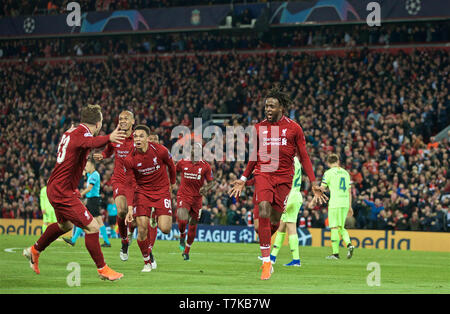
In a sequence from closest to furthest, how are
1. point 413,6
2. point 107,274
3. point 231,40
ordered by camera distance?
point 107,274 < point 413,6 < point 231,40

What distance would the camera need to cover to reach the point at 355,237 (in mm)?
25969

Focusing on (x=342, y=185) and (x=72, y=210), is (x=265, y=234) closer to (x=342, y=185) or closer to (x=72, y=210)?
(x=72, y=210)

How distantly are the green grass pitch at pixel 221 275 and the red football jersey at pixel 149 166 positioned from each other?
62.0 inches

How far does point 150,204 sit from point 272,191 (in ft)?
8.88

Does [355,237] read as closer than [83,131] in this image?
No

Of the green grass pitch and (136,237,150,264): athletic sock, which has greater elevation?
(136,237,150,264): athletic sock

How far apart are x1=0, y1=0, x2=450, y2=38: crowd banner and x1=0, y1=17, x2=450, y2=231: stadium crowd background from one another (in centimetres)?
173

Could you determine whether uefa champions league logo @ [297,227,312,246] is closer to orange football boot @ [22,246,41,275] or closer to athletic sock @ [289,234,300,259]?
athletic sock @ [289,234,300,259]

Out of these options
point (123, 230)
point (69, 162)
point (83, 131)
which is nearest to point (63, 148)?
point (69, 162)

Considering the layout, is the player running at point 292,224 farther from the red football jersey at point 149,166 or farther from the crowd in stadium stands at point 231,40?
the crowd in stadium stands at point 231,40

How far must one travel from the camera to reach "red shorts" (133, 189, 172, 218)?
46.7 feet

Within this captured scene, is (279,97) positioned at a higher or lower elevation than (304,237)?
higher

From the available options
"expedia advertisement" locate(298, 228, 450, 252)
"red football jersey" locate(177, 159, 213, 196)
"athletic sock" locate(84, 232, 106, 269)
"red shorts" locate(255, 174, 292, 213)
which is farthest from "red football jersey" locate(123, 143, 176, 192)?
"expedia advertisement" locate(298, 228, 450, 252)
